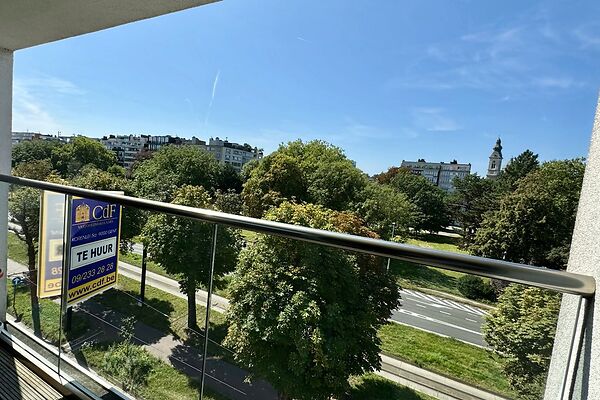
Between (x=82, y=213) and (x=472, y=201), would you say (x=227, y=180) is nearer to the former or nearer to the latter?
(x=472, y=201)

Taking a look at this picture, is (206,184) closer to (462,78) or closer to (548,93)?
(462,78)

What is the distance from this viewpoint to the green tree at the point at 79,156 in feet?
79.3

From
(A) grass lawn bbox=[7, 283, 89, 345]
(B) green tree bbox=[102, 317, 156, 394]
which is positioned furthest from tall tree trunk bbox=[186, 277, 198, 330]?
(A) grass lawn bbox=[7, 283, 89, 345]

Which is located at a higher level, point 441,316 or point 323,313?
point 441,316

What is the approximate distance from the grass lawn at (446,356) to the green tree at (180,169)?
32086 mm

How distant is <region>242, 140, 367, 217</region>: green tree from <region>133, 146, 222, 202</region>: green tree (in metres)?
8.30

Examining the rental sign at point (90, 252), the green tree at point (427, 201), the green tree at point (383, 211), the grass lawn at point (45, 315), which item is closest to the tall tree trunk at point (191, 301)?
the rental sign at point (90, 252)

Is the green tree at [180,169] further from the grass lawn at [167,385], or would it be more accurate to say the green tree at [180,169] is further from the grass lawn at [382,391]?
the grass lawn at [382,391]

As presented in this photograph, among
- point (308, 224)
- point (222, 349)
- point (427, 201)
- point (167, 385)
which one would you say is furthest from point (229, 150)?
point (222, 349)

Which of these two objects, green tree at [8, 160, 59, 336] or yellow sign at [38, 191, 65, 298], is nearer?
yellow sign at [38, 191, 65, 298]

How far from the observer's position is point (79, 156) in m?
30.4

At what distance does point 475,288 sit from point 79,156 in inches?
1468

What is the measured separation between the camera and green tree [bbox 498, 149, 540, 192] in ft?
98.8

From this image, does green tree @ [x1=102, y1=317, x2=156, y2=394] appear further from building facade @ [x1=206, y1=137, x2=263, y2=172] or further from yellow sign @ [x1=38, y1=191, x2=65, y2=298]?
building facade @ [x1=206, y1=137, x2=263, y2=172]
